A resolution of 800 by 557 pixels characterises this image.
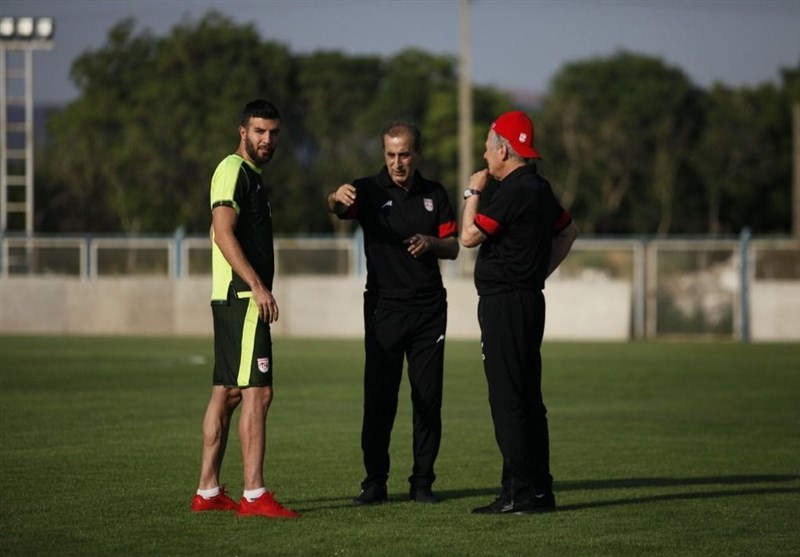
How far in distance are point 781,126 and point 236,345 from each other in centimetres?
7992

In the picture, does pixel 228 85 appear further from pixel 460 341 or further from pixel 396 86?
pixel 460 341

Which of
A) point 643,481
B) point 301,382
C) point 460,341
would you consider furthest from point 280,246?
point 643,481

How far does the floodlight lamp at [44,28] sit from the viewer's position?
43406mm

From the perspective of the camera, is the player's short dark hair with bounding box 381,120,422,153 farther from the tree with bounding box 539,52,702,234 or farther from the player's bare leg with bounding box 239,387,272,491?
the tree with bounding box 539,52,702,234

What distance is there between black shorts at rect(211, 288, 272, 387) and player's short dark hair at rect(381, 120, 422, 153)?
1381 mm

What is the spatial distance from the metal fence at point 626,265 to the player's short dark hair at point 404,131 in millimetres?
21620

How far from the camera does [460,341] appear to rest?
1128 inches

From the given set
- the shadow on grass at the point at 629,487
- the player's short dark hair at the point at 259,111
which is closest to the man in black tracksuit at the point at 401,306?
the shadow on grass at the point at 629,487

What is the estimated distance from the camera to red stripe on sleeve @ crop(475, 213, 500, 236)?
8.54m

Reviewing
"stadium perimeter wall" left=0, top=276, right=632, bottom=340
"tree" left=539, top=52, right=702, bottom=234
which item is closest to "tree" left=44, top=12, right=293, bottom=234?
"tree" left=539, top=52, right=702, bottom=234

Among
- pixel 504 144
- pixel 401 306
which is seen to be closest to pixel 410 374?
pixel 401 306

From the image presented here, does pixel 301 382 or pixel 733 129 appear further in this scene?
pixel 733 129

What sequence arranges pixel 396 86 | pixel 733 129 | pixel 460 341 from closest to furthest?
pixel 460 341, pixel 733 129, pixel 396 86

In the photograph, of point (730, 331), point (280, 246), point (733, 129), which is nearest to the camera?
point (730, 331)
